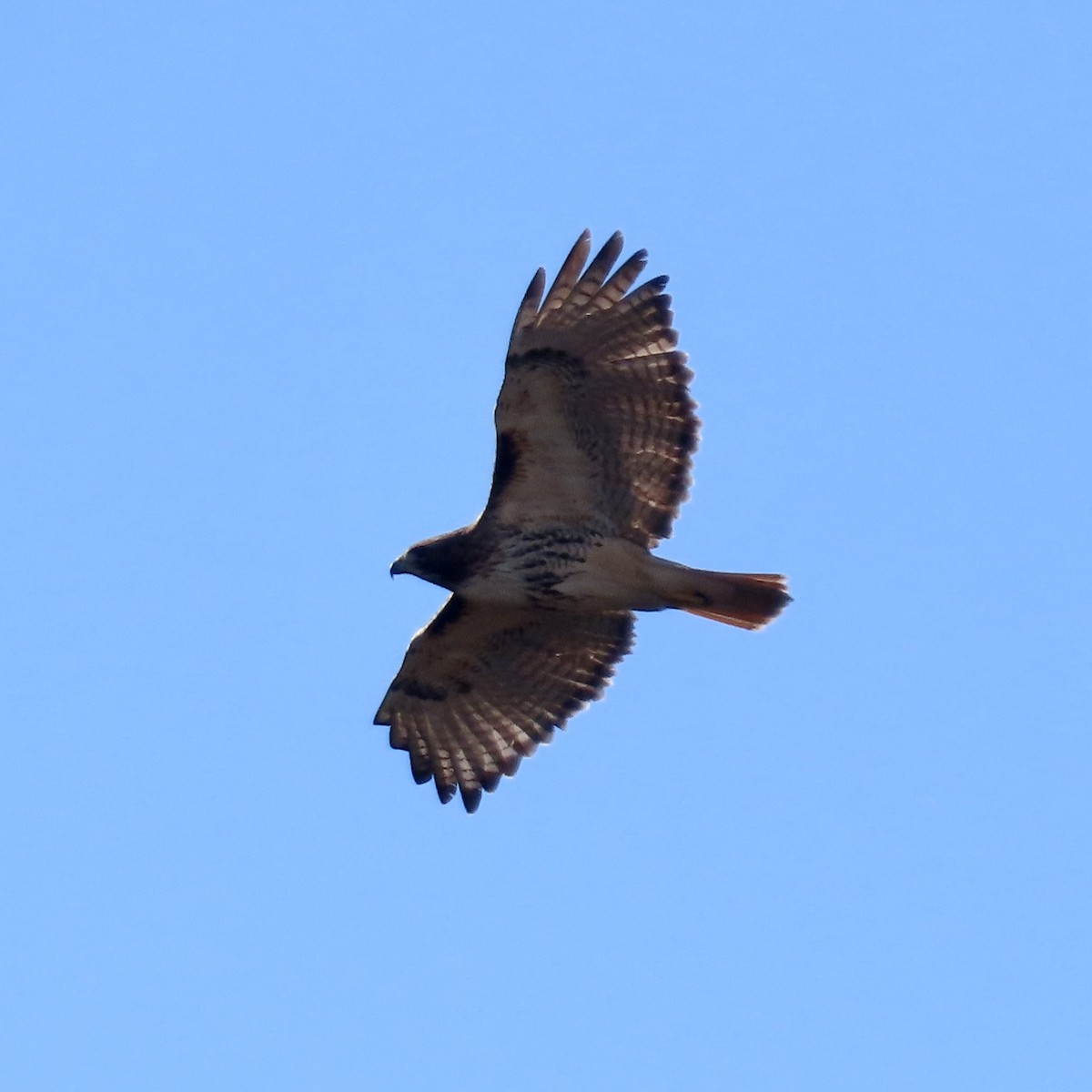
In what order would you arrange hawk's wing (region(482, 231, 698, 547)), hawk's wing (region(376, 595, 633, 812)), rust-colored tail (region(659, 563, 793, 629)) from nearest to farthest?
hawk's wing (region(482, 231, 698, 547))
rust-colored tail (region(659, 563, 793, 629))
hawk's wing (region(376, 595, 633, 812))

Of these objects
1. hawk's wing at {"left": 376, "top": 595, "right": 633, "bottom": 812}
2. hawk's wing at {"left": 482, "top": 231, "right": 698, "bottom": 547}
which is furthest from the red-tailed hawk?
hawk's wing at {"left": 376, "top": 595, "right": 633, "bottom": 812}

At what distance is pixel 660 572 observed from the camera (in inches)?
451

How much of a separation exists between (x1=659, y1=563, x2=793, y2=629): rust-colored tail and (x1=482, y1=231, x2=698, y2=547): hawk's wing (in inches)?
11.7

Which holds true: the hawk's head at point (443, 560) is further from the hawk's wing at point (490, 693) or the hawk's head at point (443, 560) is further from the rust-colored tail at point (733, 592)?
the rust-colored tail at point (733, 592)

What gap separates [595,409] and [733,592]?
50.3 inches

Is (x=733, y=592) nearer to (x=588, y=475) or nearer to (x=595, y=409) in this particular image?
(x=588, y=475)

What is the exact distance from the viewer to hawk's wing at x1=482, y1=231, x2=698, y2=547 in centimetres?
1121

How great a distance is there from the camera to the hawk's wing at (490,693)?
12.4 metres

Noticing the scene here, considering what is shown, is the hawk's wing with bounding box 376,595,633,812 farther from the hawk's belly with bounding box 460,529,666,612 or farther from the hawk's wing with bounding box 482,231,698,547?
the hawk's wing with bounding box 482,231,698,547

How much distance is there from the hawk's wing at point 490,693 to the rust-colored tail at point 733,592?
→ 0.95 m

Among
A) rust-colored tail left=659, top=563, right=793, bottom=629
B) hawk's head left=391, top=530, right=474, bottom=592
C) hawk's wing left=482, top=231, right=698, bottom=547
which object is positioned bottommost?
rust-colored tail left=659, top=563, right=793, bottom=629

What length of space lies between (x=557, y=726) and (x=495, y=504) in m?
1.75

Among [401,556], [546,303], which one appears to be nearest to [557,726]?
[401,556]

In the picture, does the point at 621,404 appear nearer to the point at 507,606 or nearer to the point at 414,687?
the point at 507,606
